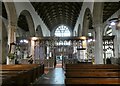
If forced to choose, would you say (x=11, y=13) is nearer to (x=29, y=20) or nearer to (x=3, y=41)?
(x=29, y=20)

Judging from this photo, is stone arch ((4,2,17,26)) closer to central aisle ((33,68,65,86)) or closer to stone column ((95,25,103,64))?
central aisle ((33,68,65,86))

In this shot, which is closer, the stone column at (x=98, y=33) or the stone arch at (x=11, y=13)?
A: the stone column at (x=98, y=33)

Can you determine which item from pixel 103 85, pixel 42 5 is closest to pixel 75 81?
pixel 103 85

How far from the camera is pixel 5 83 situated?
11.7ft

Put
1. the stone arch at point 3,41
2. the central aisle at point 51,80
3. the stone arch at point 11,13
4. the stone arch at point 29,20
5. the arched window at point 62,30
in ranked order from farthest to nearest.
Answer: the arched window at point 62,30 → the stone arch at point 3,41 → the stone arch at point 29,20 → the stone arch at point 11,13 → the central aisle at point 51,80

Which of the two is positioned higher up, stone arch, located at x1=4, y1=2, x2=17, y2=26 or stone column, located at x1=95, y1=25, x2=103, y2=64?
stone arch, located at x1=4, y1=2, x2=17, y2=26

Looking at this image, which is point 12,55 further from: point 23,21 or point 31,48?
point 23,21

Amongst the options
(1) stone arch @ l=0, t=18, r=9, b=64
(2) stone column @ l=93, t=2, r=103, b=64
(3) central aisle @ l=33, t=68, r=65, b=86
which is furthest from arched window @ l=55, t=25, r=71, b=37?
(3) central aisle @ l=33, t=68, r=65, b=86

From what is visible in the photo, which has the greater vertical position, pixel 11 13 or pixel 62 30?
pixel 62 30

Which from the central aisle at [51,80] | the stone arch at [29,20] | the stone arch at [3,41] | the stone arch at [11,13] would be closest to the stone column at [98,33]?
the central aisle at [51,80]

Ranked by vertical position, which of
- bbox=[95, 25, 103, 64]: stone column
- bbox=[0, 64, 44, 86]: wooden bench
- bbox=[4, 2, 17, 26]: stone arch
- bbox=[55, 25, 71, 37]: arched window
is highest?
bbox=[55, 25, 71, 37]: arched window

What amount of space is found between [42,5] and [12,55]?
25.3 feet

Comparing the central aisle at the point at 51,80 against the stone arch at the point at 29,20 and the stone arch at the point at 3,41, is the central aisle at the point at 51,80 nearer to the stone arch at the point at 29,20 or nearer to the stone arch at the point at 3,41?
the stone arch at the point at 29,20

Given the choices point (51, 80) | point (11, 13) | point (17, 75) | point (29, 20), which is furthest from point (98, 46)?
point (29, 20)
